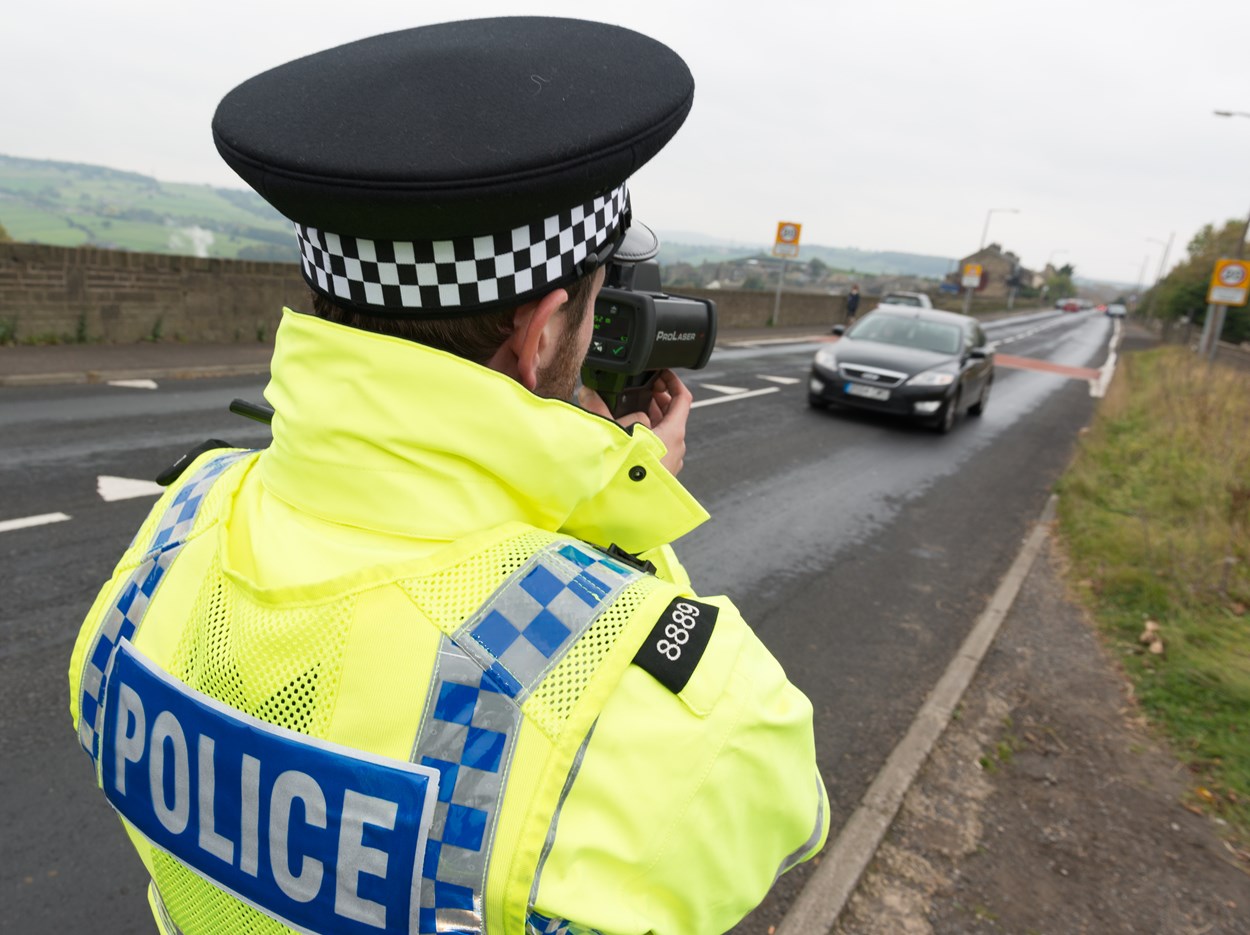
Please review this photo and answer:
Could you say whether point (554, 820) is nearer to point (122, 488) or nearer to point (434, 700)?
point (434, 700)

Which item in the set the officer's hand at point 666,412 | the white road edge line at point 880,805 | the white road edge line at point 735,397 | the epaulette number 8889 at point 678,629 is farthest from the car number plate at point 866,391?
the epaulette number 8889 at point 678,629

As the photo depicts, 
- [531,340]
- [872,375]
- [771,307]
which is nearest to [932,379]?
[872,375]

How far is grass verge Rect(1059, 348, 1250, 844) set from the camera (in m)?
3.68

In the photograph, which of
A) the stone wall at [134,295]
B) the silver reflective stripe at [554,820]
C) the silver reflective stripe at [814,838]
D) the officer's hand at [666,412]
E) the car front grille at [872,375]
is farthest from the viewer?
the car front grille at [872,375]

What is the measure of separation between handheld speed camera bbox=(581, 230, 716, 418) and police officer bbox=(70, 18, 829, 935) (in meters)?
0.35

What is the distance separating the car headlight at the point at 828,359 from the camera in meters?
11.5

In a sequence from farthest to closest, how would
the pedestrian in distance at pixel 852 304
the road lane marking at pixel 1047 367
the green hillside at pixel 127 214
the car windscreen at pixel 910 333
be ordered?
the pedestrian in distance at pixel 852 304 → the road lane marking at pixel 1047 367 → the green hillside at pixel 127 214 → the car windscreen at pixel 910 333

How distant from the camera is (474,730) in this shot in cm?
79

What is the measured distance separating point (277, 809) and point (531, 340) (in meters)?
0.56

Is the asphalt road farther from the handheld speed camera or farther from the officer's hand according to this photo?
the handheld speed camera

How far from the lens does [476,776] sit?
0.78 m

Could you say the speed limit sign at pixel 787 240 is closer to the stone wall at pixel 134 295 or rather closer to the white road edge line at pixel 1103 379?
the white road edge line at pixel 1103 379

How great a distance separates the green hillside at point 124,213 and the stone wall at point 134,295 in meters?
0.34

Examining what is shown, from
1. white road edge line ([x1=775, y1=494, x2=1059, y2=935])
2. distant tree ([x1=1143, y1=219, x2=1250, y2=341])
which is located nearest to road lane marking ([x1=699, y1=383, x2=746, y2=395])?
white road edge line ([x1=775, y1=494, x2=1059, y2=935])
